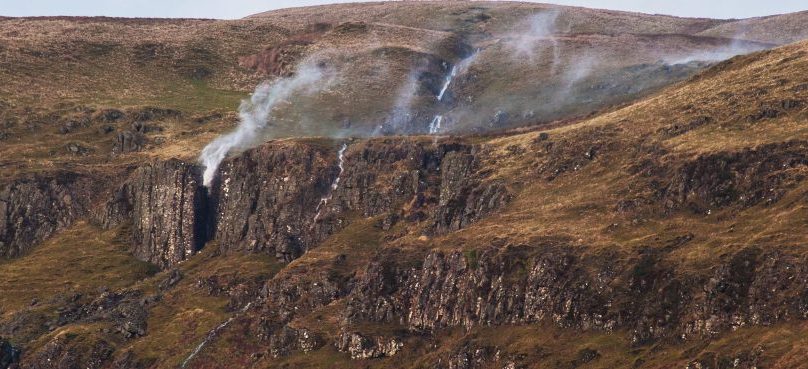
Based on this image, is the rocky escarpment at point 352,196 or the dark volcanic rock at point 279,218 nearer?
the rocky escarpment at point 352,196

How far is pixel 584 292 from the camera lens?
5408 inches

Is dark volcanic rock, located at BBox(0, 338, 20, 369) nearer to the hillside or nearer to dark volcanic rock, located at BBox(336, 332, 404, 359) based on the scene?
the hillside

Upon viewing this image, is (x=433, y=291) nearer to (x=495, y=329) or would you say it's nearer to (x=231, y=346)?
(x=495, y=329)

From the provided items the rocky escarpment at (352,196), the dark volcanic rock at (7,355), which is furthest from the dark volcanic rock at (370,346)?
the dark volcanic rock at (7,355)

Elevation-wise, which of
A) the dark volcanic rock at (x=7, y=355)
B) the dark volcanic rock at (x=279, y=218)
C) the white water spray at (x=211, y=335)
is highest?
the dark volcanic rock at (x=279, y=218)

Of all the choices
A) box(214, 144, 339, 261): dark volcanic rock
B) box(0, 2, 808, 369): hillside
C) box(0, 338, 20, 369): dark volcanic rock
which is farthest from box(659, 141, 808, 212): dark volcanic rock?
box(0, 338, 20, 369): dark volcanic rock

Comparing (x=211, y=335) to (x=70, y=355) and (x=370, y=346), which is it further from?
(x=370, y=346)

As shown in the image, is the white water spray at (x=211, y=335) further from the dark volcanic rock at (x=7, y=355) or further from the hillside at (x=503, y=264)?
the dark volcanic rock at (x=7, y=355)

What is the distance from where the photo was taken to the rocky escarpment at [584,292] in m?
123

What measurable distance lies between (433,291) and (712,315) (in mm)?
39958

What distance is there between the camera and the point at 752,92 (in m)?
174

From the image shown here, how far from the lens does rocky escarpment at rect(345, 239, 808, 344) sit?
404ft

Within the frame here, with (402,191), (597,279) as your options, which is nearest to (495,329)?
(597,279)

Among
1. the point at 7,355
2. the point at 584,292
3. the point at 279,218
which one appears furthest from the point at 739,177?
the point at 7,355
